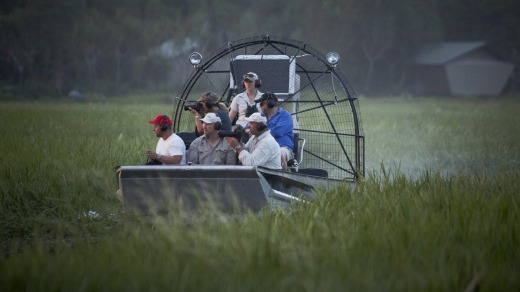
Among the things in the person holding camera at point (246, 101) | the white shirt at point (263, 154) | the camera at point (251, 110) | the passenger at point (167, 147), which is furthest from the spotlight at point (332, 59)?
the passenger at point (167, 147)

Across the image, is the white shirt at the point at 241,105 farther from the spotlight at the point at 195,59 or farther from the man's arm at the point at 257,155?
the man's arm at the point at 257,155

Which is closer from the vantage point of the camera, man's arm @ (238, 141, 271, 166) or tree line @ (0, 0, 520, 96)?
man's arm @ (238, 141, 271, 166)

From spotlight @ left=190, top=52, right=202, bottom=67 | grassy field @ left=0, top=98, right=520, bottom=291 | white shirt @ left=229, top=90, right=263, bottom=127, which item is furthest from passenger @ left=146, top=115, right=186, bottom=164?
spotlight @ left=190, top=52, right=202, bottom=67

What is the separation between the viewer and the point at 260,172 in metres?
10.3

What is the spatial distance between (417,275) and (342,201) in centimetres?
381

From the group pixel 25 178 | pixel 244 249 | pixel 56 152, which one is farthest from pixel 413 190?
pixel 56 152

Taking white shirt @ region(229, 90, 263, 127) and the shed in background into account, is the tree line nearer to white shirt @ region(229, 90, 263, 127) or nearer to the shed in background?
the shed in background

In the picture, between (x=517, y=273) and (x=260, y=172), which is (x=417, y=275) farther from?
(x=260, y=172)

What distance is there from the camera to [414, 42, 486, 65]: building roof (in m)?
66.6

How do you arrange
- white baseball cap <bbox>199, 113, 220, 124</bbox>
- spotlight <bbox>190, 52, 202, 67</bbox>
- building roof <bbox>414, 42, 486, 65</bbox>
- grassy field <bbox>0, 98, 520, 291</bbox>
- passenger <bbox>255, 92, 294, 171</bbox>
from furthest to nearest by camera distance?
1. building roof <bbox>414, 42, 486, 65</bbox>
2. spotlight <bbox>190, 52, 202, 67</bbox>
3. passenger <bbox>255, 92, 294, 171</bbox>
4. white baseball cap <bbox>199, 113, 220, 124</bbox>
5. grassy field <bbox>0, 98, 520, 291</bbox>

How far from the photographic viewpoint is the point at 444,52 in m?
68.9

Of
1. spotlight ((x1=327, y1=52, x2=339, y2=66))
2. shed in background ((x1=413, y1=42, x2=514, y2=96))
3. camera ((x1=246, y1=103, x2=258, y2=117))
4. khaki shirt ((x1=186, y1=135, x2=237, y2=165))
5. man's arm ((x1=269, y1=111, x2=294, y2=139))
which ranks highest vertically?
shed in background ((x1=413, y1=42, x2=514, y2=96))

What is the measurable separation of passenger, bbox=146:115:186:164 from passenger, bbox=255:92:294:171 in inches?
54.0

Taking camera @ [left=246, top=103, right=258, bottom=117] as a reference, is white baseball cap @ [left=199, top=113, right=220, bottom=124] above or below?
below
